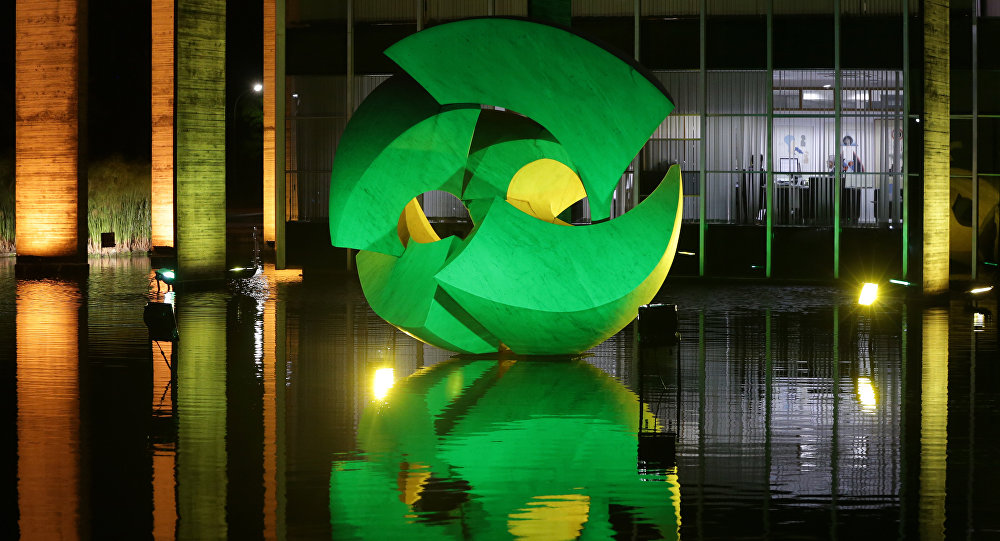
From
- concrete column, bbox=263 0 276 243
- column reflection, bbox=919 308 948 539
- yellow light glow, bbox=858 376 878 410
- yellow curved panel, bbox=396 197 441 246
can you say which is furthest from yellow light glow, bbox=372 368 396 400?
concrete column, bbox=263 0 276 243

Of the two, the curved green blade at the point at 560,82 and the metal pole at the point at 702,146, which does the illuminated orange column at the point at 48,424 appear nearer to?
the curved green blade at the point at 560,82

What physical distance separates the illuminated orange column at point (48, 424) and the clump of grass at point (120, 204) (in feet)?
52.4

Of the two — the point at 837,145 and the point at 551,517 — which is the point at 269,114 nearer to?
the point at 837,145

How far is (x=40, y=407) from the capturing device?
9859 millimetres

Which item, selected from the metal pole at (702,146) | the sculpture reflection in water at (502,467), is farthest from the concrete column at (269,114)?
the sculpture reflection in water at (502,467)

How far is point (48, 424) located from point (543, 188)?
20.9ft

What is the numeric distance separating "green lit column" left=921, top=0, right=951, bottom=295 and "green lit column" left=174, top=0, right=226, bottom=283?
42.5 feet

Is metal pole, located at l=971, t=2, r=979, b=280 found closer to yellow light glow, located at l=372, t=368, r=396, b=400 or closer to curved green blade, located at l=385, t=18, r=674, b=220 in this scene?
curved green blade, located at l=385, t=18, r=674, b=220

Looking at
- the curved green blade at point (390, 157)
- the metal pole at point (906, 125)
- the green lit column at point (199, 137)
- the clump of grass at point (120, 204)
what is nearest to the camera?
the curved green blade at point (390, 157)

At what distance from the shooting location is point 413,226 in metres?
13.9

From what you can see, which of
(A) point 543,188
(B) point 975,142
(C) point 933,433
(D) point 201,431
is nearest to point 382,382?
(D) point 201,431

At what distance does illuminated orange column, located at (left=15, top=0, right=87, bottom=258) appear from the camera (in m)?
24.3

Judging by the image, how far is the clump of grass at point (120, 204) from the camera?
107ft

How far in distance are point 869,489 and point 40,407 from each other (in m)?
6.69
